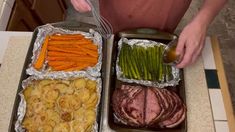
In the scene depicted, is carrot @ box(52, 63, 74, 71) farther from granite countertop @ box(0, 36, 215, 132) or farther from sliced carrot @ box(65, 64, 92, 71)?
granite countertop @ box(0, 36, 215, 132)

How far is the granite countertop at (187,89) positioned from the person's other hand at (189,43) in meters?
0.09

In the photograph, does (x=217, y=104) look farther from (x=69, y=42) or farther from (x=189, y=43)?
(x=69, y=42)

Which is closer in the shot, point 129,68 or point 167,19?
point 129,68

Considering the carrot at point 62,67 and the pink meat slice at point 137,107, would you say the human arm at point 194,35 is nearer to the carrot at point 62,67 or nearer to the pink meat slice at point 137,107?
the pink meat slice at point 137,107

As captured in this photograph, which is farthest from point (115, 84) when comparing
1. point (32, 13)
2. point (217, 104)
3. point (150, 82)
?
point (32, 13)

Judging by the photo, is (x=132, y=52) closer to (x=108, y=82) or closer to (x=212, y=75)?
(x=108, y=82)

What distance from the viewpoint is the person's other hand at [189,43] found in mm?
874

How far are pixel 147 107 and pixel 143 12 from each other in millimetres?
407

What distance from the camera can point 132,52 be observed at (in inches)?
37.4

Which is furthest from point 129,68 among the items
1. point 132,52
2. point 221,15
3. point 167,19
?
point 221,15

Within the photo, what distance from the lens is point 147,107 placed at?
0.80 m

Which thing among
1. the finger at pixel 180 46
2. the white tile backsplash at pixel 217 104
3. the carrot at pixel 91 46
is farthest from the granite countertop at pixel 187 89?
the carrot at pixel 91 46

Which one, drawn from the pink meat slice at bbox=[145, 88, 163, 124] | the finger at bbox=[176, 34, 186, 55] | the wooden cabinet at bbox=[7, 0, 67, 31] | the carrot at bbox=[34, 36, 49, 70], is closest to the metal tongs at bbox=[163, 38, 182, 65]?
the finger at bbox=[176, 34, 186, 55]

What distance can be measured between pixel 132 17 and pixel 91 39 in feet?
0.70
